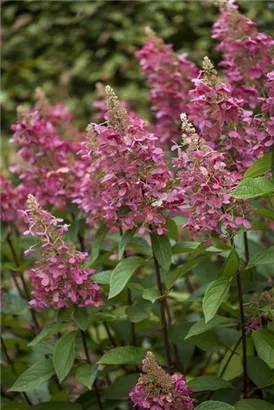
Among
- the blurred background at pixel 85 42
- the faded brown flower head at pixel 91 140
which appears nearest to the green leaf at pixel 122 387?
the faded brown flower head at pixel 91 140

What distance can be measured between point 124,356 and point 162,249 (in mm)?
338

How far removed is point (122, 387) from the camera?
2207mm

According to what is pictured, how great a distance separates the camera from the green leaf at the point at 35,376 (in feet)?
6.79

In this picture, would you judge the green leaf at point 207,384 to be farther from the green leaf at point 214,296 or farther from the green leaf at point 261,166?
the green leaf at point 261,166

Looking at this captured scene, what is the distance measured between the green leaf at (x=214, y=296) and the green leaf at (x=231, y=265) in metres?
0.03

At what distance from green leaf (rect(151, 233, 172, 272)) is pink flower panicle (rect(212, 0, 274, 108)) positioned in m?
0.56

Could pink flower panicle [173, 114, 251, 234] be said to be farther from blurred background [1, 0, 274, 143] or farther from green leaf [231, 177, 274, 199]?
blurred background [1, 0, 274, 143]

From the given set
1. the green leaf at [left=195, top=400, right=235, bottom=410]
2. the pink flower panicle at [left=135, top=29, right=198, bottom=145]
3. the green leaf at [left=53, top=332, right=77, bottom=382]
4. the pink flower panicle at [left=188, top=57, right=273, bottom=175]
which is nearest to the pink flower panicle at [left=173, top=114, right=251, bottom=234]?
the pink flower panicle at [left=188, top=57, right=273, bottom=175]

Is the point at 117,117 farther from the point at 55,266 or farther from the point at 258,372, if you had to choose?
the point at 258,372

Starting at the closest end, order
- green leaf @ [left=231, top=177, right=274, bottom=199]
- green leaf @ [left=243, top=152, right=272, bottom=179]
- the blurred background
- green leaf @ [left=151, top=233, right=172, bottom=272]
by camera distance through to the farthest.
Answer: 1. green leaf @ [left=231, top=177, right=274, bottom=199]
2. green leaf @ [left=243, top=152, right=272, bottom=179]
3. green leaf @ [left=151, top=233, right=172, bottom=272]
4. the blurred background

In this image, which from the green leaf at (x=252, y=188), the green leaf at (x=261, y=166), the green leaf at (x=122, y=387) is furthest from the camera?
the green leaf at (x=122, y=387)

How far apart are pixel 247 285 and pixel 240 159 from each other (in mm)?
434

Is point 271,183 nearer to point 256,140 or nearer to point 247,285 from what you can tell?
point 256,140

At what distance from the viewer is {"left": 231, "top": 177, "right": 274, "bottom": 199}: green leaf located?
170 cm
